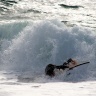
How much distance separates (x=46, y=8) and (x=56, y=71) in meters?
8.59

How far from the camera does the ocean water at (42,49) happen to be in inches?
377

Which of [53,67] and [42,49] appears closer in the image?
[53,67]

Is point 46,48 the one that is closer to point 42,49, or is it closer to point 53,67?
point 42,49

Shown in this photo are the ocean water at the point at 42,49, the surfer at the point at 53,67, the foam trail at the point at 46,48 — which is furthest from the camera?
the foam trail at the point at 46,48

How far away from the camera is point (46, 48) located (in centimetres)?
1257

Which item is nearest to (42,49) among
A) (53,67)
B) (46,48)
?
(46,48)

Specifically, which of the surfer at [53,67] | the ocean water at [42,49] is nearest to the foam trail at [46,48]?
the ocean water at [42,49]

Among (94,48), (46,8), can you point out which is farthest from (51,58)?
(46,8)

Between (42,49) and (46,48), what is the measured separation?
0.18m

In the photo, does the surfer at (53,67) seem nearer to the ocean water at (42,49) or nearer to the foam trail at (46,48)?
the ocean water at (42,49)

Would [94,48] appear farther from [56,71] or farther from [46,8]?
[46,8]

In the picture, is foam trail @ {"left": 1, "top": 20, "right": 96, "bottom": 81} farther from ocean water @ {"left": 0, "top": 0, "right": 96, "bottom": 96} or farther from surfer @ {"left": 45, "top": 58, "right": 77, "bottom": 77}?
surfer @ {"left": 45, "top": 58, "right": 77, "bottom": 77}

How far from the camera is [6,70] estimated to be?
446 inches

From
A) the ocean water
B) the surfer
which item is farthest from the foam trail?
the surfer
